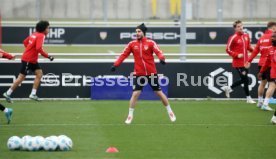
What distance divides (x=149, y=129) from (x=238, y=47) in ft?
18.0

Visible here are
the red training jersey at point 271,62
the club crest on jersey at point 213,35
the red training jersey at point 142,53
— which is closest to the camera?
the red training jersey at point 142,53

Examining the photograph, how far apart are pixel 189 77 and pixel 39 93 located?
3.98m

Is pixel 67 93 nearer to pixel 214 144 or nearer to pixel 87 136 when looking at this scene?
pixel 87 136

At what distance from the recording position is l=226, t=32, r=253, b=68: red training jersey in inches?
821

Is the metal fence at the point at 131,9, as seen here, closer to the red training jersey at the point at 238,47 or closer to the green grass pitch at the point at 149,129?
the red training jersey at the point at 238,47

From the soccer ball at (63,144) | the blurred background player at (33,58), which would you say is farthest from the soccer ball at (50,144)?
the blurred background player at (33,58)

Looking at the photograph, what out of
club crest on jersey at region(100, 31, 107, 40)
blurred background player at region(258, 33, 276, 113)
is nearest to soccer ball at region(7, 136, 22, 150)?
blurred background player at region(258, 33, 276, 113)

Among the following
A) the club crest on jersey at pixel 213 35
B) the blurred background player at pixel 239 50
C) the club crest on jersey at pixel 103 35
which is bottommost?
the club crest on jersey at pixel 213 35

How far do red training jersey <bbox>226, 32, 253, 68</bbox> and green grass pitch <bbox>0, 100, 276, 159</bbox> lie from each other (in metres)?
1.13

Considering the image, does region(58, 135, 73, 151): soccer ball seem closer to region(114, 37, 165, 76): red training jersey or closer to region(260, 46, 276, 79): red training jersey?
region(114, 37, 165, 76): red training jersey

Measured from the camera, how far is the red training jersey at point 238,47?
68.4 feet

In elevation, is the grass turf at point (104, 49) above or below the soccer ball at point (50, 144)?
below

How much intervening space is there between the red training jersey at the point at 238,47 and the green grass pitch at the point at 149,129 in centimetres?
113

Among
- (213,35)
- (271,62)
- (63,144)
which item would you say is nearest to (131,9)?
(213,35)
